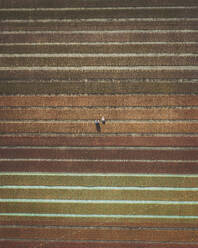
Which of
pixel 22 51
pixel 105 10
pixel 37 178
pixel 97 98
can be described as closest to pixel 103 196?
pixel 37 178

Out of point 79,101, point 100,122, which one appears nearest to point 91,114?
point 100,122

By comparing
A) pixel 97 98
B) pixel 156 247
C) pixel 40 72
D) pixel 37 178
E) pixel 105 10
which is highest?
pixel 105 10

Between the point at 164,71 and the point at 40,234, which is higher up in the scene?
the point at 164,71

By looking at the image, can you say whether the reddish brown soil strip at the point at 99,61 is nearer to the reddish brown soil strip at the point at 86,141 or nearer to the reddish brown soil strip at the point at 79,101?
the reddish brown soil strip at the point at 79,101

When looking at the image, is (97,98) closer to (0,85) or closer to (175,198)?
(0,85)

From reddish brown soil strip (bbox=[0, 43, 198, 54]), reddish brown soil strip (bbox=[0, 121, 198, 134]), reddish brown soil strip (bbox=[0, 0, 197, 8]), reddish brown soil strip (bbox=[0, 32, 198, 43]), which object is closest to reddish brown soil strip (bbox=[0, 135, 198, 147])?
reddish brown soil strip (bbox=[0, 121, 198, 134])

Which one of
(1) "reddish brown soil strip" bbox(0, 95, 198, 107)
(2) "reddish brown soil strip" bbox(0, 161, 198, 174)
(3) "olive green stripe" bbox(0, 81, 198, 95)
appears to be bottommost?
(2) "reddish brown soil strip" bbox(0, 161, 198, 174)

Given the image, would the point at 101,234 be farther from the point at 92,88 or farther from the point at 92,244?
the point at 92,88

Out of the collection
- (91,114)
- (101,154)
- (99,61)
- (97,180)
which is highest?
(99,61)

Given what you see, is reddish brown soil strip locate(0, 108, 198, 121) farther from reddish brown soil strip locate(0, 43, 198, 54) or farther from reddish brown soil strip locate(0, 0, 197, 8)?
reddish brown soil strip locate(0, 0, 197, 8)
